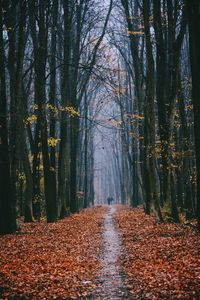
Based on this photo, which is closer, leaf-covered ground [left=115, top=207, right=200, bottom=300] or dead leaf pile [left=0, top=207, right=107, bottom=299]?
leaf-covered ground [left=115, top=207, right=200, bottom=300]

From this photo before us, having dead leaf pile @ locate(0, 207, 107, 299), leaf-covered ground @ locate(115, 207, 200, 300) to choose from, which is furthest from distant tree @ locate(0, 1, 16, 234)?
leaf-covered ground @ locate(115, 207, 200, 300)

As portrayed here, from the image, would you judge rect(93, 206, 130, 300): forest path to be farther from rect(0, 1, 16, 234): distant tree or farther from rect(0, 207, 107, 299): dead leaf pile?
rect(0, 1, 16, 234): distant tree

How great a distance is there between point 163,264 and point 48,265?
2600 millimetres

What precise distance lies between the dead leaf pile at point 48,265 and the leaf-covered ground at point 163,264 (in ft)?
2.88

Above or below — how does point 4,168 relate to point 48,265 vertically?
above

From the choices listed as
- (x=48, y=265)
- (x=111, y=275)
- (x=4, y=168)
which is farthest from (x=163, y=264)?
(x=4, y=168)

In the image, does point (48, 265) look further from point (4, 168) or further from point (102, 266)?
point (4, 168)

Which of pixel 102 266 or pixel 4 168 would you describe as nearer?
pixel 102 266

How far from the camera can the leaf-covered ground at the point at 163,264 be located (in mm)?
7215

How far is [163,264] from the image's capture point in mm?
9328

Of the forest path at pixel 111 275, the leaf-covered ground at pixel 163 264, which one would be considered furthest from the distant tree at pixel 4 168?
→ the leaf-covered ground at pixel 163 264

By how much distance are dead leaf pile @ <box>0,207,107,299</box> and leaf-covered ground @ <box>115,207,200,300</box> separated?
34.6 inches

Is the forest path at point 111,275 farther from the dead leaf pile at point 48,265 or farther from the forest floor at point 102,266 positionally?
the dead leaf pile at point 48,265

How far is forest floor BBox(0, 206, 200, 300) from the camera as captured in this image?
24.3ft
